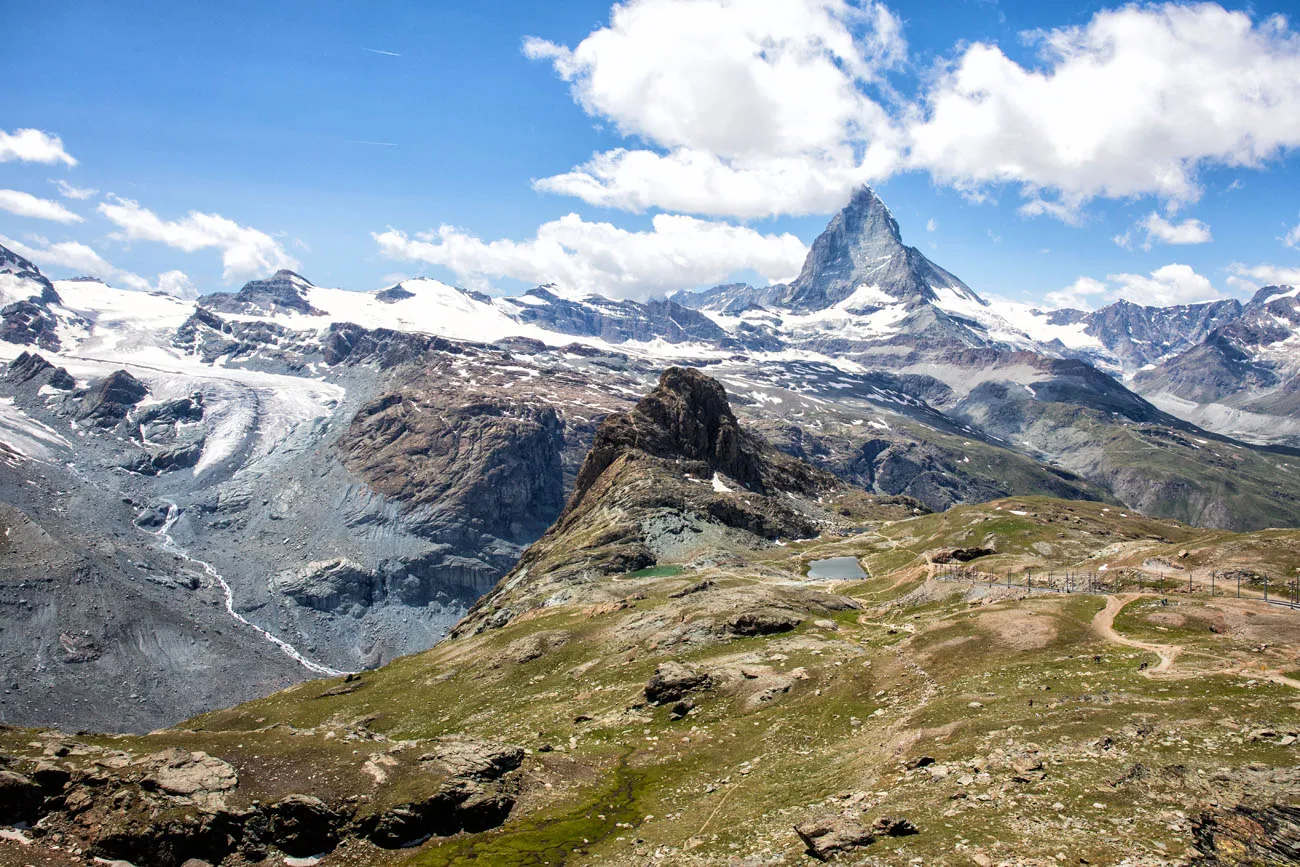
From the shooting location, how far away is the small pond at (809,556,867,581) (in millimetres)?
157250

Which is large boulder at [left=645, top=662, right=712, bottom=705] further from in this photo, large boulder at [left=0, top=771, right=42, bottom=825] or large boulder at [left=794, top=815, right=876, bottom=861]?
large boulder at [left=0, top=771, right=42, bottom=825]

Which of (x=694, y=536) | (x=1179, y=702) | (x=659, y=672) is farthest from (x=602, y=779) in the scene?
(x=694, y=536)

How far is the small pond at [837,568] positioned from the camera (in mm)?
157250

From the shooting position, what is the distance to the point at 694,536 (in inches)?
7328

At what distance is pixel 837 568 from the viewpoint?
166 metres

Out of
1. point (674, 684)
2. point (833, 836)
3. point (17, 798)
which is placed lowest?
point (674, 684)

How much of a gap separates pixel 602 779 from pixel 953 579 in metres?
77.7

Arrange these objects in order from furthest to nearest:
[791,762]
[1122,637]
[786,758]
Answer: [1122,637]
[786,758]
[791,762]

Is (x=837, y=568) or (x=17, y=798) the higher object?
(x=17, y=798)

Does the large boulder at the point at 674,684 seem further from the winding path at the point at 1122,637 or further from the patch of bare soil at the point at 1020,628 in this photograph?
the winding path at the point at 1122,637

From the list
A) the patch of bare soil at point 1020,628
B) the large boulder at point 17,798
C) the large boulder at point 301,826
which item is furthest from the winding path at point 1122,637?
the large boulder at point 17,798

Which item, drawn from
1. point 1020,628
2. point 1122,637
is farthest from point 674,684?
point 1122,637

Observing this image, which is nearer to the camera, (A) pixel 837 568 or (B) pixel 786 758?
(B) pixel 786 758

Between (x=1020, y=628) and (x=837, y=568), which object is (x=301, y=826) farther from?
(x=837, y=568)
